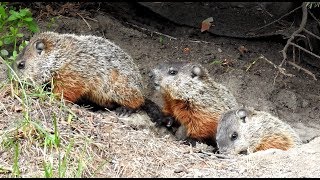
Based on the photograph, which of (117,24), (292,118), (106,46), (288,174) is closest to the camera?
(288,174)

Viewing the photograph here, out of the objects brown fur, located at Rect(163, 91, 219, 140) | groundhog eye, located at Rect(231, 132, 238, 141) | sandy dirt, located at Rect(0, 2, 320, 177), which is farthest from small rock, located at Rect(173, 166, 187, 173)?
brown fur, located at Rect(163, 91, 219, 140)

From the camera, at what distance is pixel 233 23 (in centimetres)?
873

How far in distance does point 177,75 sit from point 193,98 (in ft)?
1.01

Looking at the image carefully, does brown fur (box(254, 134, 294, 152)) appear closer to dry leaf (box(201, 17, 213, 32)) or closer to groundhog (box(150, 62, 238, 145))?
groundhog (box(150, 62, 238, 145))

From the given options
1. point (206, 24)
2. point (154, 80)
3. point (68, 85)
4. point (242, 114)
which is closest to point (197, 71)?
point (154, 80)

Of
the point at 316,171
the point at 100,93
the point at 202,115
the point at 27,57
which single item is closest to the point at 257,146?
the point at 202,115

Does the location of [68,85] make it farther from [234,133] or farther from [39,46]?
[234,133]

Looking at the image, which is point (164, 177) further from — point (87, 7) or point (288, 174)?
point (87, 7)

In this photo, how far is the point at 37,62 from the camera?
5.99m

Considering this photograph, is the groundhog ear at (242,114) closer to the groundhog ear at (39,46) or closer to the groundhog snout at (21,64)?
the groundhog ear at (39,46)

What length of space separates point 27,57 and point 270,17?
4184 mm

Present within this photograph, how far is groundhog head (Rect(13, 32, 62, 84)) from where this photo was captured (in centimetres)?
596

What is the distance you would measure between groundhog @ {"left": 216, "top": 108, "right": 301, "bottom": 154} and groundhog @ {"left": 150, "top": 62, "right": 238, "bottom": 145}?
31 centimetres

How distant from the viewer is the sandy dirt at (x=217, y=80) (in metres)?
5.00
